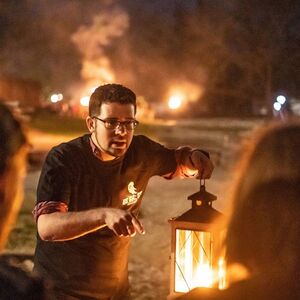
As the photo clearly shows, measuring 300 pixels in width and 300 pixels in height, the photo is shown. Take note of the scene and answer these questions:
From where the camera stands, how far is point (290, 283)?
167 cm

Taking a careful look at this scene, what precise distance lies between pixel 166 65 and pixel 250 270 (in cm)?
3168

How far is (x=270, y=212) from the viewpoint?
5.45 ft

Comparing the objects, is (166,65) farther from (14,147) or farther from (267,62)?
(14,147)

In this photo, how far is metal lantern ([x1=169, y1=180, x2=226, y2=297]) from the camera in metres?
2.75

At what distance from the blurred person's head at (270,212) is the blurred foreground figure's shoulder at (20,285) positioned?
20.1 inches

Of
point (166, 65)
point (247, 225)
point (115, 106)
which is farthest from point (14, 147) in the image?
point (166, 65)

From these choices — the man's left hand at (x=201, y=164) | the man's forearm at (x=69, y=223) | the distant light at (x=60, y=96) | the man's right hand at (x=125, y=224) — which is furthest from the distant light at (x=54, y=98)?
the man's right hand at (x=125, y=224)

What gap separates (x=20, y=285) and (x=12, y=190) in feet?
0.97

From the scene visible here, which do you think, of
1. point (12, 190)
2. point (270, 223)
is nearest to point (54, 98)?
point (12, 190)

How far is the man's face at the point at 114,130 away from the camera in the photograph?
3148 millimetres

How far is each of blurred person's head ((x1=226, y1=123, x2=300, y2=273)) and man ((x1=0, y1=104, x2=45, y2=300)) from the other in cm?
54

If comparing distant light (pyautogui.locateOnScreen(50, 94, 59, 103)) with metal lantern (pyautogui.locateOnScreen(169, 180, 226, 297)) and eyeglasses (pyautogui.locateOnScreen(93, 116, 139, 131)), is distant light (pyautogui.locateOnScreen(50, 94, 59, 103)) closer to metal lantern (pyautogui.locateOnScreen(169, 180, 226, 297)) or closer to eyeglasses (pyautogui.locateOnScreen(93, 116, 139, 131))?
eyeglasses (pyautogui.locateOnScreen(93, 116, 139, 131))

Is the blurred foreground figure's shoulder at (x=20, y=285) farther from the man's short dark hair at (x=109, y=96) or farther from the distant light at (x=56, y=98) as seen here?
the distant light at (x=56, y=98)

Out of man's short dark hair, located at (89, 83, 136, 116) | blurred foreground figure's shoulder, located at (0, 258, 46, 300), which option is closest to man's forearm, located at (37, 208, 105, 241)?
man's short dark hair, located at (89, 83, 136, 116)
